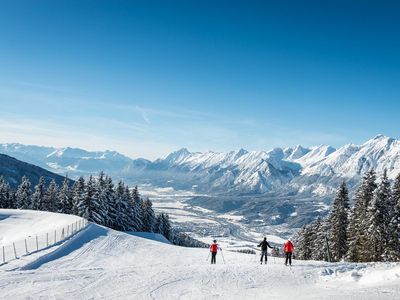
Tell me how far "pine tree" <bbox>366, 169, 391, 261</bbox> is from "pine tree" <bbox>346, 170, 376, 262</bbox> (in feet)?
2.41

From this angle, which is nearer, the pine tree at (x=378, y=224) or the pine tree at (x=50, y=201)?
the pine tree at (x=378, y=224)

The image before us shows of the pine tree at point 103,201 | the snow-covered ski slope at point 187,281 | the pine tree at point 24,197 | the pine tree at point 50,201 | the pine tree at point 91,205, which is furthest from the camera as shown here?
the pine tree at point 24,197

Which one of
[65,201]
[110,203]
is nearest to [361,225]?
[110,203]

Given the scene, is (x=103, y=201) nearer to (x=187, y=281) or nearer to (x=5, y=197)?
(x=5, y=197)

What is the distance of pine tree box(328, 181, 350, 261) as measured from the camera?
175 ft

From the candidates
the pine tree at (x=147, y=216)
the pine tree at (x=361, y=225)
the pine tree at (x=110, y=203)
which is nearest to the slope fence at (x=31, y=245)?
the pine tree at (x=110, y=203)

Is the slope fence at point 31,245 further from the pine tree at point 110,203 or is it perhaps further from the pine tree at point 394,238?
the pine tree at point 394,238

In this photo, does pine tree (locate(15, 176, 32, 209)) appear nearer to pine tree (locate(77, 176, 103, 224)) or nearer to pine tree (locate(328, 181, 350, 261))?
pine tree (locate(77, 176, 103, 224))

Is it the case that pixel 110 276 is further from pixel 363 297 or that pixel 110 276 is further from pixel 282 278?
pixel 363 297

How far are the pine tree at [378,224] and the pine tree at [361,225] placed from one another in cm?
74

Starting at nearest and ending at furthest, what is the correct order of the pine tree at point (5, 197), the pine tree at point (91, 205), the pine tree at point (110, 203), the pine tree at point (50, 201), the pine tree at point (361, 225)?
the pine tree at point (361, 225) < the pine tree at point (91, 205) < the pine tree at point (110, 203) < the pine tree at point (50, 201) < the pine tree at point (5, 197)

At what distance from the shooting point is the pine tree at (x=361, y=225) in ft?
153

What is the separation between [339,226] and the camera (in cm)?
5394

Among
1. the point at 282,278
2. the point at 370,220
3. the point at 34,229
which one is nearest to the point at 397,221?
the point at 370,220
